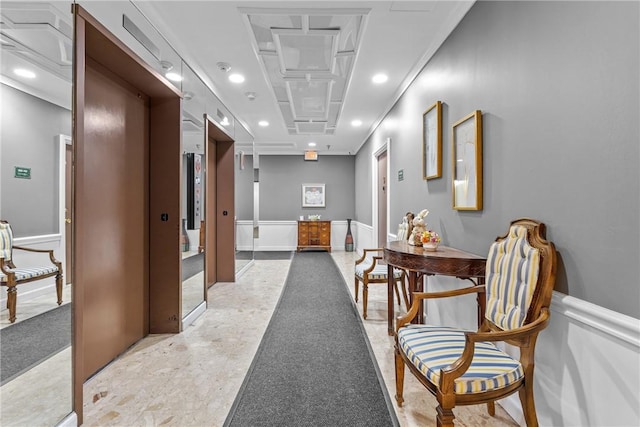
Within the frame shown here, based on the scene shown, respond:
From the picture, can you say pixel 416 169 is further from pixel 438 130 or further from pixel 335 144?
pixel 335 144

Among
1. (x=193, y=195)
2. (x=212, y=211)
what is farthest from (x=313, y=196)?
(x=193, y=195)

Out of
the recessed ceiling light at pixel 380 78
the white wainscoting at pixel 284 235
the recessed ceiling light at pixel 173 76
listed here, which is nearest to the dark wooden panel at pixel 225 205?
the recessed ceiling light at pixel 173 76

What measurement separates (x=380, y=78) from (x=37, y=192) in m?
3.34

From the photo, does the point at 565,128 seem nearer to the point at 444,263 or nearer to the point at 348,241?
the point at 444,263

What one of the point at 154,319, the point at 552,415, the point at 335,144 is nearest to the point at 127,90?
the point at 154,319

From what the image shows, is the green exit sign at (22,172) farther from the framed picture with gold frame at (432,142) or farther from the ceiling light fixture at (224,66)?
the framed picture with gold frame at (432,142)

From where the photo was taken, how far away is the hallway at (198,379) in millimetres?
1718

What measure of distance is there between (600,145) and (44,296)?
2721mm

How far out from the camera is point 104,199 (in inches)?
88.2

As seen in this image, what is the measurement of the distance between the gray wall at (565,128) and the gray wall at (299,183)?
20.0 feet

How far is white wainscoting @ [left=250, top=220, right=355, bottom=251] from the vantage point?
8.39 m

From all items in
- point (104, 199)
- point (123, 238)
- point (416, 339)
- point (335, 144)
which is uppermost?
point (335, 144)

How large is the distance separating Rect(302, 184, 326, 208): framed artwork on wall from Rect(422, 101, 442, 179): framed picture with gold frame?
547 centimetres

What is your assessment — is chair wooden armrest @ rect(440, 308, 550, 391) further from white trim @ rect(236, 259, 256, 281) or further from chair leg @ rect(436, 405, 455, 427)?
white trim @ rect(236, 259, 256, 281)
